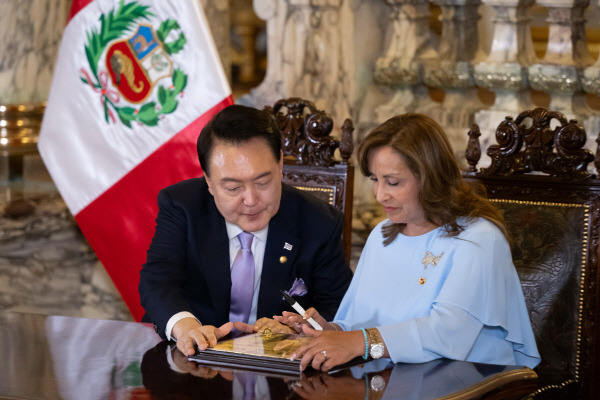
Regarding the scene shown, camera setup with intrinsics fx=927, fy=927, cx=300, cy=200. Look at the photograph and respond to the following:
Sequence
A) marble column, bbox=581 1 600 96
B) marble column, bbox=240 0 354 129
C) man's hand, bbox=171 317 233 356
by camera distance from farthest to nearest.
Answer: marble column, bbox=240 0 354 129 → marble column, bbox=581 1 600 96 → man's hand, bbox=171 317 233 356

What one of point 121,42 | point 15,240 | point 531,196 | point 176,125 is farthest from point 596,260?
point 15,240

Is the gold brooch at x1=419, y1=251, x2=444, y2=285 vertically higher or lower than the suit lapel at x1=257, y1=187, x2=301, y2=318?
higher

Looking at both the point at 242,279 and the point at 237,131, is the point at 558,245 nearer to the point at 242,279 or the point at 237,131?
the point at 242,279

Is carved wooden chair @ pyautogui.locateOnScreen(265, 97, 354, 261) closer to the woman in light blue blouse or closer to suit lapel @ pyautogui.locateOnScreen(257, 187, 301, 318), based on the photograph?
suit lapel @ pyautogui.locateOnScreen(257, 187, 301, 318)

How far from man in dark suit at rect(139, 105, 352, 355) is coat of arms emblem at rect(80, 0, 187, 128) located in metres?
0.93

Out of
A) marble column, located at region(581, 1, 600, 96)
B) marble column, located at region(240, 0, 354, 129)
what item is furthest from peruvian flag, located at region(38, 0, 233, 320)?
marble column, located at region(581, 1, 600, 96)

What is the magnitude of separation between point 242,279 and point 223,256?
93 millimetres

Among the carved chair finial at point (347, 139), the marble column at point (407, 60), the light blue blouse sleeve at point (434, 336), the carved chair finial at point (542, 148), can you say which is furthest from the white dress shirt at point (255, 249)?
the marble column at point (407, 60)

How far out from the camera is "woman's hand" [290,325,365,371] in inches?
77.2

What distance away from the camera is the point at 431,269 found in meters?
2.23

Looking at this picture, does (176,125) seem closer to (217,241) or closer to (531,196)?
(217,241)

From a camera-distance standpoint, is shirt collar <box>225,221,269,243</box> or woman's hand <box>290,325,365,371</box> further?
shirt collar <box>225,221,269,243</box>

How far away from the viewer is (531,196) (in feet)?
9.25

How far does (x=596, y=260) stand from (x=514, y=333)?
594 mm
